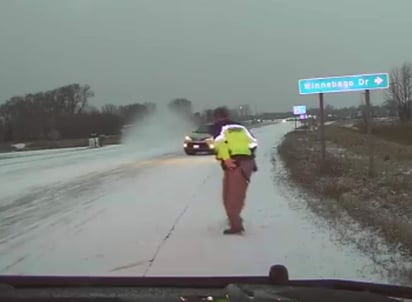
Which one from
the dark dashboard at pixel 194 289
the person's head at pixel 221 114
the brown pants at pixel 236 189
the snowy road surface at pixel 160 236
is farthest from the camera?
the person's head at pixel 221 114

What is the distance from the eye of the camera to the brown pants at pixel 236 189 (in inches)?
364

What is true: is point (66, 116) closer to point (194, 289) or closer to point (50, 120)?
point (50, 120)

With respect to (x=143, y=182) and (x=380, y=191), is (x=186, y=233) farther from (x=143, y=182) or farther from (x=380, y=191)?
(x=143, y=182)

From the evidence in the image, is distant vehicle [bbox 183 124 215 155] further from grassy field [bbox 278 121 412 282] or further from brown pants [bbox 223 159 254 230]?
brown pants [bbox 223 159 254 230]

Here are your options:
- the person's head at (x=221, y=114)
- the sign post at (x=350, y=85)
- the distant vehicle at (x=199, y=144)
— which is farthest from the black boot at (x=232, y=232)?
the distant vehicle at (x=199, y=144)

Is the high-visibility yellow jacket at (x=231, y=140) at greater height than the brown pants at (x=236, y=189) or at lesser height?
greater

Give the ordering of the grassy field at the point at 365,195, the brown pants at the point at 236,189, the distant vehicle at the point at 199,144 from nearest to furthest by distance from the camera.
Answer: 1. the grassy field at the point at 365,195
2. the brown pants at the point at 236,189
3. the distant vehicle at the point at 199,144

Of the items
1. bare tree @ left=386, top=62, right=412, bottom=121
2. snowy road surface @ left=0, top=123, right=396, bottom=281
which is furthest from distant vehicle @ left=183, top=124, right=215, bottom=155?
bare tree @ left=386, top=62, right=412, bottom=121

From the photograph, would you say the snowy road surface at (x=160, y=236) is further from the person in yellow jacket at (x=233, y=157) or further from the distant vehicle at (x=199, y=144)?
the distant vehicle at (x=199, y=144)

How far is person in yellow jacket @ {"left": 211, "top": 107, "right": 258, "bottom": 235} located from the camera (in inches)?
366

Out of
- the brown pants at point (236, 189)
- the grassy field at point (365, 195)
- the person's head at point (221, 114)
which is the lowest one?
the grassy field at point (365, 195)

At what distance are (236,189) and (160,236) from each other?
134cm

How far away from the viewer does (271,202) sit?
12812 mm

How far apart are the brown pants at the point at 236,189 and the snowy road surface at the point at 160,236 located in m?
0.30
